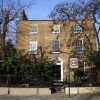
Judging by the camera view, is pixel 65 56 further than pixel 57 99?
Yes

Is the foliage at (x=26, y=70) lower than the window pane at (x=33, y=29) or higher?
lower

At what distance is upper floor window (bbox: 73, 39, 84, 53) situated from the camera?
55.1m

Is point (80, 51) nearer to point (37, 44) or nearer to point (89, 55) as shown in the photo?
point (89, 55)

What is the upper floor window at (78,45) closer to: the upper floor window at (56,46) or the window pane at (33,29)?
the upper floor window at (56,46)

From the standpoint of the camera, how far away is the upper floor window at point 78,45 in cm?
5514

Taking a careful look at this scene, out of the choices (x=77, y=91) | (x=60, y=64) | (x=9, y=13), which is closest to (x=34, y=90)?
(x=77, y=91)

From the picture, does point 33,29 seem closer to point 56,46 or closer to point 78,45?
point 56,46

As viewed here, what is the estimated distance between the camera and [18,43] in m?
67.8

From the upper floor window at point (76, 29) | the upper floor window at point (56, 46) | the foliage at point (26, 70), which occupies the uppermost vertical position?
the upper floor window at point (76, 29)

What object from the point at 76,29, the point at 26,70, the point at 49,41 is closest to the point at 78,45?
the point at 76,29

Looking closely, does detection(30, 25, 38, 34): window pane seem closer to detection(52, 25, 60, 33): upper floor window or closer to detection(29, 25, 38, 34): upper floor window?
detection(29, 25, 38, 34): upper floor window

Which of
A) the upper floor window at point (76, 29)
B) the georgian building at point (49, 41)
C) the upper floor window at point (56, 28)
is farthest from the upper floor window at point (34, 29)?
the upper floor window at point (76, 29)

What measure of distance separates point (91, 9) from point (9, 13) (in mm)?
12412

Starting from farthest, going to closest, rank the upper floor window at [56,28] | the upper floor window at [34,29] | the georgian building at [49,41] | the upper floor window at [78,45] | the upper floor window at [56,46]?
the upper floor window at [34,29], the upper floor window at [56,46], the upper floor window at [56,28], the georgian building at [49,41], the upper floor window at [78,45]
